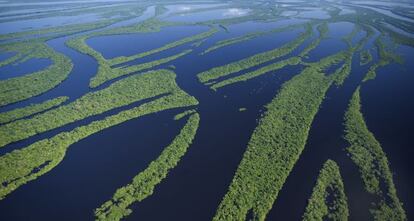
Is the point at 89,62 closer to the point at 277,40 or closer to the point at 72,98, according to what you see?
the point at 72,98

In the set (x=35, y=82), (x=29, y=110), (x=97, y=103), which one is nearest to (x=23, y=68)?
(x=35, y=82)

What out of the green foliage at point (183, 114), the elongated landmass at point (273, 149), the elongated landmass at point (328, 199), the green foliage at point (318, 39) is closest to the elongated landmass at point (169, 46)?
the green foliage at point (183, 114)

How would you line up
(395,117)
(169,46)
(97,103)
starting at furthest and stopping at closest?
(169,46) < (97,103) < (395,117)

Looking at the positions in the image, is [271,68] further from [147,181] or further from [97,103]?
[147,181]

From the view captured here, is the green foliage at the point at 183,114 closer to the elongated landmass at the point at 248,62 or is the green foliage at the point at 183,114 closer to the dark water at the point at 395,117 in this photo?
the elongated landmass at the point at 248,62

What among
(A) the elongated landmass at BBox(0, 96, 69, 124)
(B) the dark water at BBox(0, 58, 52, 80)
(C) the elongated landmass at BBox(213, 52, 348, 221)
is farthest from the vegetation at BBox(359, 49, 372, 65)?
(B) the dark water at BBox(0, 58, 52, 80)
